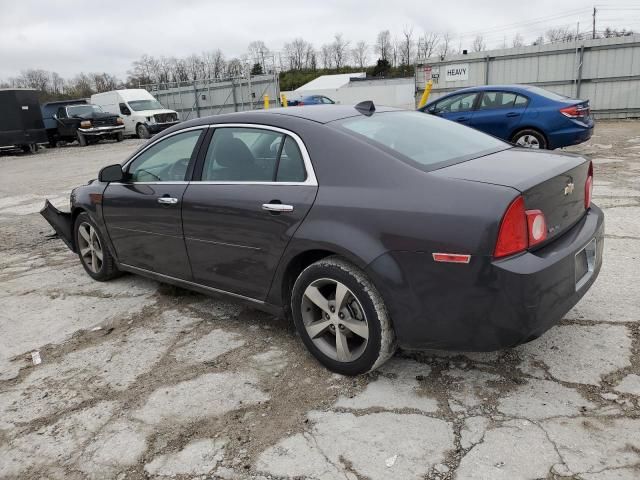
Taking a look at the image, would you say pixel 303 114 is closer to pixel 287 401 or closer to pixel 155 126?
pixel 287 401

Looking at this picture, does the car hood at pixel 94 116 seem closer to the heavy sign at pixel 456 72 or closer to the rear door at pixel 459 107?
the heavy sign at pixel 456 72

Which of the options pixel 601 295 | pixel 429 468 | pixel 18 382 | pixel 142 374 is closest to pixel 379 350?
pixel 429 468

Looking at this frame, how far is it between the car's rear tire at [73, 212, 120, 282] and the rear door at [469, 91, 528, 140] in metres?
7.36

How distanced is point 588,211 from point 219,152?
2402 mm

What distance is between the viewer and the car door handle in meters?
3.04

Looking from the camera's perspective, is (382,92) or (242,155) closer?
(242,155)

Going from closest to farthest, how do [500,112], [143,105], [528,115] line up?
[528,115] < [500,112] < [143,105]

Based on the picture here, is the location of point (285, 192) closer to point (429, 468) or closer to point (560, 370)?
point (429, 468)

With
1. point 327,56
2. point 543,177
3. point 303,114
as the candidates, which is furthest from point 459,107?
point 327,56

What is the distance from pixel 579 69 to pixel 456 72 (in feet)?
14.1

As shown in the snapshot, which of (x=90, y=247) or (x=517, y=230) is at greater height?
(x=517, y=230)

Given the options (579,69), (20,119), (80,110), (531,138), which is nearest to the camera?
(531,138)

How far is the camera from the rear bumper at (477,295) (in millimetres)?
2395

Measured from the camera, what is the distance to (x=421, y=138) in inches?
128
